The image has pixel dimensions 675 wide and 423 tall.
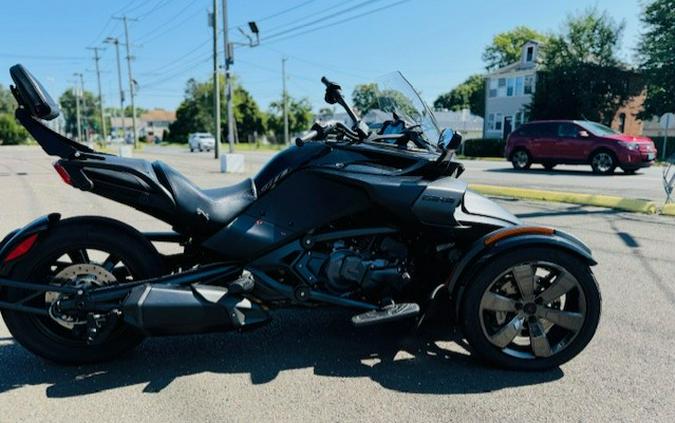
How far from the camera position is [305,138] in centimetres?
303

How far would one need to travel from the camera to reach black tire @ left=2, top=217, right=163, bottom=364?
9.48 ft

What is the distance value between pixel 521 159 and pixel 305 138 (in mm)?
17289

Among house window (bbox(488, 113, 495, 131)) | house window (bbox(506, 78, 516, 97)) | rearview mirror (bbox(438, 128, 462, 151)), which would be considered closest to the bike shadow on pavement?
rearview mirror (bbox(438, 128, 462, 151))

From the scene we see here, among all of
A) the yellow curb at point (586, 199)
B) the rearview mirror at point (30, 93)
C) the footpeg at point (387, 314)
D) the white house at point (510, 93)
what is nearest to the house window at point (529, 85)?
the white house at point (510, 93)

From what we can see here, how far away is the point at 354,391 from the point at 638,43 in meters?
40.5

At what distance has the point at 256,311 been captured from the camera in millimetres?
2951

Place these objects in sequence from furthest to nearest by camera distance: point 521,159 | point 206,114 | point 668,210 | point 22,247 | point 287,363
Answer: point 206,114 < point 521,159 < point 668,210 < point 287,363 < point 22,247

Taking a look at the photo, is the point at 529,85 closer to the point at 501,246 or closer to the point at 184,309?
the point at 501,246

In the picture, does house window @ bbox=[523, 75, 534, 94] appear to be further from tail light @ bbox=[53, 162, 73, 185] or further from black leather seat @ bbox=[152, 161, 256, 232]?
tail light @ bbox=[53, 162, 73, 185]

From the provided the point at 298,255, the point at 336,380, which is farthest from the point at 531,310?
the point at 298,255

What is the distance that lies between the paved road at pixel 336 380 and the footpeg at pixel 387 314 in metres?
0.34

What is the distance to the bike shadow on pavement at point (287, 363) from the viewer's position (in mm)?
2896

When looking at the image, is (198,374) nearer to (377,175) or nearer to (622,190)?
(377,175)

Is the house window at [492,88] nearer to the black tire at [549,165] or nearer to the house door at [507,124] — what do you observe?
the house door at [507,124]
